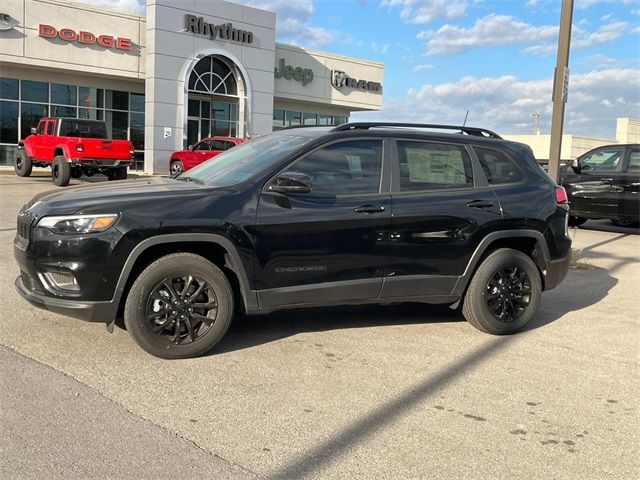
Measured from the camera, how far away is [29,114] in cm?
2527

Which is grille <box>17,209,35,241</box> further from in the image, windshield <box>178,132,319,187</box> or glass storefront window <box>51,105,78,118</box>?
glass storefront window <box>51,105,78,118</box>

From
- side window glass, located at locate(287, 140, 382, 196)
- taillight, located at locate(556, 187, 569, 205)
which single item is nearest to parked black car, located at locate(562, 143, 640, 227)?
taillight, located at locate(556, 187, 569, 205)

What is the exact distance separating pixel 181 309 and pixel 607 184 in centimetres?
1166

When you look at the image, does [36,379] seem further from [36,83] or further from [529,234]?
[36,83]

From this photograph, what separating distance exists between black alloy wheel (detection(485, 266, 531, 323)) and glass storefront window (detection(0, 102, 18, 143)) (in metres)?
24.3

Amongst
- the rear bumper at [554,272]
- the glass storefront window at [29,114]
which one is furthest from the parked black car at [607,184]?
the glass storefront window at [29,114]

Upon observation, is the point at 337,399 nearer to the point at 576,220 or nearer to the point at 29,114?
the point at 576,220

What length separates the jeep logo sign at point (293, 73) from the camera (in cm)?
3181

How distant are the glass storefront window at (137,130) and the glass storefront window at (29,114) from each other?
3.79 m

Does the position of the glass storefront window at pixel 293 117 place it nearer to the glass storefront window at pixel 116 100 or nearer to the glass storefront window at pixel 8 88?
the glass storefront window at pixel 116 100

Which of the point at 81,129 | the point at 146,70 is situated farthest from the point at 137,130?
the point at 81,129

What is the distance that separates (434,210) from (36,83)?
79.9 ft

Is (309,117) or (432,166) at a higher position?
(309,117)

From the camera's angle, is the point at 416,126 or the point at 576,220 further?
the point at 576,220
